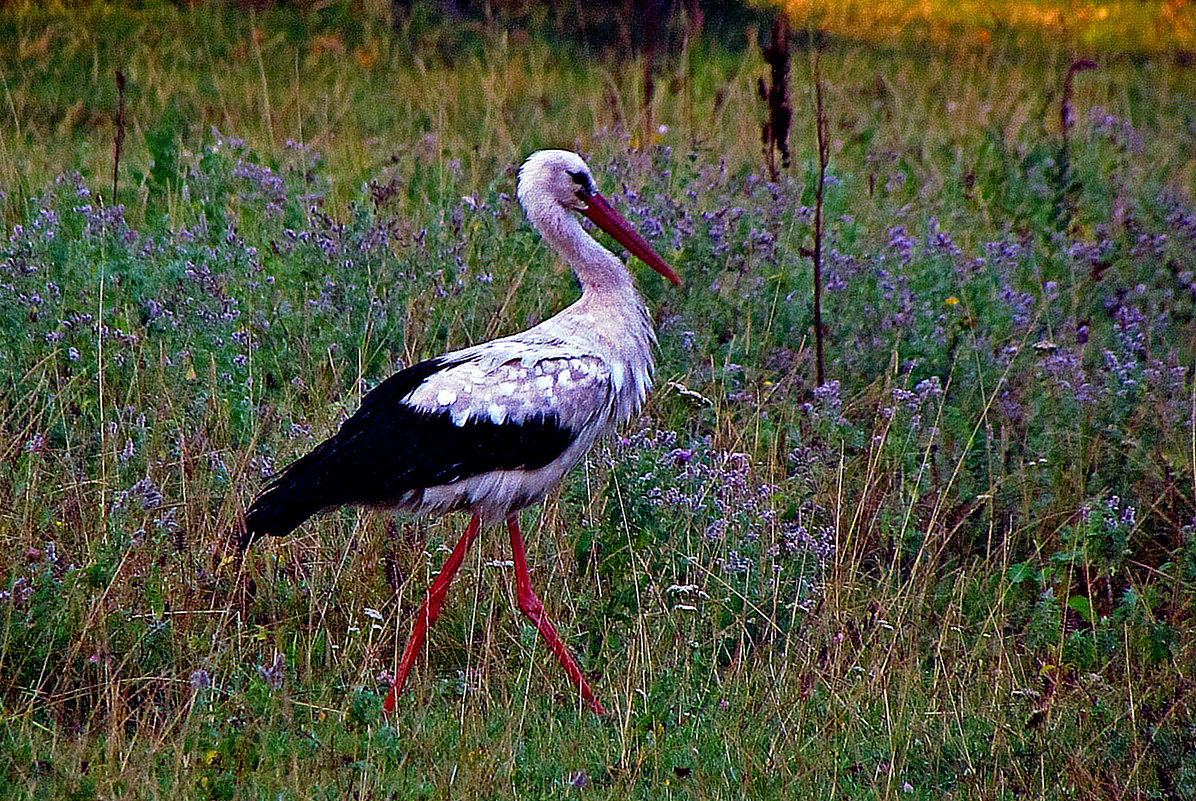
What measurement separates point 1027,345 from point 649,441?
2070mm

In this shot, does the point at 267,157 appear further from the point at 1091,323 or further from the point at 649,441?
the point at 1091,323

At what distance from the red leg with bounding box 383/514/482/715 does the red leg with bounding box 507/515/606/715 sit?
5.1 inches

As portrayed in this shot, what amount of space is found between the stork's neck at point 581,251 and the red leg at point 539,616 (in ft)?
2.63

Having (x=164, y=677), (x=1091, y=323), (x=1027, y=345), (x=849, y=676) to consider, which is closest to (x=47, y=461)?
(x=164, y=677)

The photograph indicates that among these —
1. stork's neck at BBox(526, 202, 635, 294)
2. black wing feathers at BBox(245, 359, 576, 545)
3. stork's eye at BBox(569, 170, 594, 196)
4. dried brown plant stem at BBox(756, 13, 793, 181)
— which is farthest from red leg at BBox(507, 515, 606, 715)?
dried brown plant stem at BBox(756, 13, 793, 181)

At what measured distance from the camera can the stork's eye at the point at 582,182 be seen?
188 inches

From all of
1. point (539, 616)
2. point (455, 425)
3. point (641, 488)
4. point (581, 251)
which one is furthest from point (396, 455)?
point (581, 251)

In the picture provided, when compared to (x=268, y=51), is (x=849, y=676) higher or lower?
lower

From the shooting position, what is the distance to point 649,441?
15.3ft

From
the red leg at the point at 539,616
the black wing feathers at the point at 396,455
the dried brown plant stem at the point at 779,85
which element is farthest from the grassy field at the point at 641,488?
the dried brown plant stem at the point at 779,85

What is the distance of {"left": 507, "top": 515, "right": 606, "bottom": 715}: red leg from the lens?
409 centimetres

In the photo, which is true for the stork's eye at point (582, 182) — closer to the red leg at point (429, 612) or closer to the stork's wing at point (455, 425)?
the stork's wing at point (455, 425)

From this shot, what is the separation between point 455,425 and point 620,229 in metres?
1.03

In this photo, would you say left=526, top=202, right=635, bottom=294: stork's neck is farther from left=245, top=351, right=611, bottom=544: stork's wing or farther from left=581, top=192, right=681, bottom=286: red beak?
left=245, top=351, right=611, bottom=544: stork's wing
